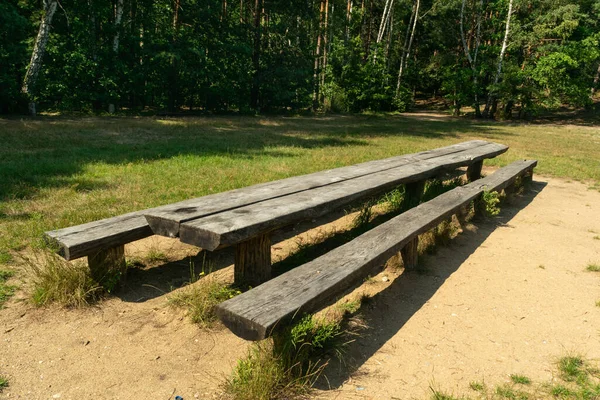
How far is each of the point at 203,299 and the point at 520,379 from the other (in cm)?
180

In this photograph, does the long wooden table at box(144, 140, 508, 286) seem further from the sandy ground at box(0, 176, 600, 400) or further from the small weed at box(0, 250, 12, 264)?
the small weed at box(0, 250, 12, 264)

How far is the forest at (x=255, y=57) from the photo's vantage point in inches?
553

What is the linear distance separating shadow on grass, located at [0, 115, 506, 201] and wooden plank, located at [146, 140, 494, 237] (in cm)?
277

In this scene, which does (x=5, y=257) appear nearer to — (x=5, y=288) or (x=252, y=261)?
(x=5, y=288)

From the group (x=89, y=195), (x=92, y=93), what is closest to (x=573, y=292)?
(x=89, y=195)

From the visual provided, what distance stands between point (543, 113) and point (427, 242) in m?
25.3

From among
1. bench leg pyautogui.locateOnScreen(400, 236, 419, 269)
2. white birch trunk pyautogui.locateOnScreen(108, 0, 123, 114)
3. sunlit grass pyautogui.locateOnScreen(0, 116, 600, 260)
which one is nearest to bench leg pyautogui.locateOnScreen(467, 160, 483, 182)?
sunlit grass pyautogui.locateOnScreen(0, 116, 600, 260)

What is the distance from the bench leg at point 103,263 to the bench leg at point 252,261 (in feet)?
2.60

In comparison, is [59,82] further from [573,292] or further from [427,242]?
[573,292]

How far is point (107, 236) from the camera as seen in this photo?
113 inches

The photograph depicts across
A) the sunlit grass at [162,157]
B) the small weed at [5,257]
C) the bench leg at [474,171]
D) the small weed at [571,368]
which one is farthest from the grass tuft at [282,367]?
the bench leg at [474,171]

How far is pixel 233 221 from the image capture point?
2.73 meters

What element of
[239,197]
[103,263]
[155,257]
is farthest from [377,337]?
[155,257]

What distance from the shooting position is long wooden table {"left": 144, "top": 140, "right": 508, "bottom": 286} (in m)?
2.63
